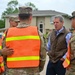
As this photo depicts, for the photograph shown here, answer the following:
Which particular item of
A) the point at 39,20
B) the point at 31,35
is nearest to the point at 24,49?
the point at 31,35

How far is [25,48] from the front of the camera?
4.74m

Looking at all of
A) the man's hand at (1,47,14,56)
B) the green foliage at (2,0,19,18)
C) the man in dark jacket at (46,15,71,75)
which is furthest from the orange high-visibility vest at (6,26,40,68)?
the green foliage at (2,0,19,18)

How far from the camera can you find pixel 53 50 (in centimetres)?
705

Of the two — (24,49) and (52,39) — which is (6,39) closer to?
(24,49)

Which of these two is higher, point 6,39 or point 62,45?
point 6,39

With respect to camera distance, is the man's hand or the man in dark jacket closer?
the man's hand

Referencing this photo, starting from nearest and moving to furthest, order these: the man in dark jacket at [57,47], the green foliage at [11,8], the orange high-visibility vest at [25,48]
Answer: the orange high-visibility vest at [25,48], the man in dark jacket at [57,47], the green foliage at [11,8]

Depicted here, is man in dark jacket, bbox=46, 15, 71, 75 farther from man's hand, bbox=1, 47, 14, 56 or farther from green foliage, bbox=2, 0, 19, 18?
green foliage, bbox=2, 0, 19, 18

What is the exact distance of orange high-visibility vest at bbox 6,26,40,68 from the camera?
15.5 feet

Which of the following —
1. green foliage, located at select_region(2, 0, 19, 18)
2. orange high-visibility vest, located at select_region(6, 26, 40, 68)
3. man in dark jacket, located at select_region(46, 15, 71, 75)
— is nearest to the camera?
orange high-visibility vest, located at select_region(6, 26, 40, 68)

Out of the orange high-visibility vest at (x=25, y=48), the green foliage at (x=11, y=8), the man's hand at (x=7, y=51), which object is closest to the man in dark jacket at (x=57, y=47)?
the orange high-visibility vest at (x=25, y=48)

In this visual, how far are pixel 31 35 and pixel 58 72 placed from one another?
2.51m

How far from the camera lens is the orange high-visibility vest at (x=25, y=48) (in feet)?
15.5

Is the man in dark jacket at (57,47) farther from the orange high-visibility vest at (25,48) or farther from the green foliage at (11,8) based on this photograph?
the green foliage at (11,8)
